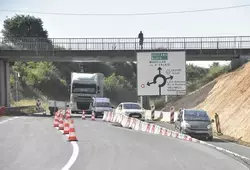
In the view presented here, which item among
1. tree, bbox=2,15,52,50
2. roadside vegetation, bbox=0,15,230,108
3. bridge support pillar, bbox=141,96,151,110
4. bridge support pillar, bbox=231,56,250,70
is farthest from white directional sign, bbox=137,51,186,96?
tree, bbox=2,15,52,50

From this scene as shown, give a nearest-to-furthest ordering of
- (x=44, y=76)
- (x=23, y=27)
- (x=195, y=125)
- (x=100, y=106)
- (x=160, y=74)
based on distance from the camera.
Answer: (x=195, y=125)
(x=160, y=74)
(x=100, y=106)
(x=44, y=76)
(x=23, y=27)

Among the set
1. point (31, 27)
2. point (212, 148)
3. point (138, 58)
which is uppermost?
point (31, 27)

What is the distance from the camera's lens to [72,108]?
5328 centimetres

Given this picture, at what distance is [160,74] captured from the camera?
47688 mm

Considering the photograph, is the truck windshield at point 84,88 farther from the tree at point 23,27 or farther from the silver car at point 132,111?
the tree at point 23,27

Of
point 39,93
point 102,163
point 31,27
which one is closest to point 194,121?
point 102,163

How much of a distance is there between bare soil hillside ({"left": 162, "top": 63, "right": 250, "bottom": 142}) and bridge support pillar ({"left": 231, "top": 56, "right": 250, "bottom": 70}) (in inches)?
55.5

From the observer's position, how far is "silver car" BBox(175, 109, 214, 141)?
2662cm

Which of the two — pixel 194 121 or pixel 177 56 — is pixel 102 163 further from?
pixel 177 56

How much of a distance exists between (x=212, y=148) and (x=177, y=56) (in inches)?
1114

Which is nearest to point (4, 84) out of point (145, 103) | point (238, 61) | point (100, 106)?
point (100, 106)

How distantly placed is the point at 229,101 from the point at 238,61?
1356 cm

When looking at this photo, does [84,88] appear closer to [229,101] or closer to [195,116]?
[229,101]

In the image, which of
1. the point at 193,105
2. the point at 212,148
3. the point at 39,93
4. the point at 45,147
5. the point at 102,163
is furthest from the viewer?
the point at 39,93
